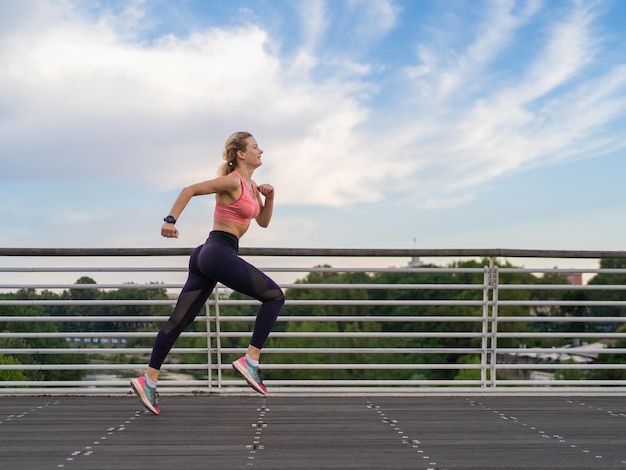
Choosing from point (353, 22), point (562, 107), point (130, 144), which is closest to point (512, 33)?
point (562, 107)

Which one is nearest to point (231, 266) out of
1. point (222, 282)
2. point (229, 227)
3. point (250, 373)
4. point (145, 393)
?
point (222, 282)

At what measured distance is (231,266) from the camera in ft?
13.9

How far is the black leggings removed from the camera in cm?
425

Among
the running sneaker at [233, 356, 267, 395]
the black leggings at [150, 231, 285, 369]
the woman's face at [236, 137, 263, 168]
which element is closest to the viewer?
the black leggings at [150, 231, 285, 369]

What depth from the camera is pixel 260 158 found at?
455cm

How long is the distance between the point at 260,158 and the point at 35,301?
210 cm

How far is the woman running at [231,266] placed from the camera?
425cm

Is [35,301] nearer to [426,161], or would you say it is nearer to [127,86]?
[127,86]

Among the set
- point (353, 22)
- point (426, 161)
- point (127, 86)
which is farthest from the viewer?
point (426, 161)

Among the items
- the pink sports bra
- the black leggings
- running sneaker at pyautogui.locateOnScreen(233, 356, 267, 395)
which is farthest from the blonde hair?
running sneaker at pyautogui.locateOnScreen(233, 356, 267, 395)

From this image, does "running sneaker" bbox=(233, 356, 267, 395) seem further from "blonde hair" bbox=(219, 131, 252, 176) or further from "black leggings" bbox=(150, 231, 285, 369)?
"blonde hair" bbox=(219, 131, 252, 176)

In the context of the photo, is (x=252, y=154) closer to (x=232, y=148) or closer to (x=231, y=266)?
(x=232, y=148)

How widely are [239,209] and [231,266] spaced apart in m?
0.34

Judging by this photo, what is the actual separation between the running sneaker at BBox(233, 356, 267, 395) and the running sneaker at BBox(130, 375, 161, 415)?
55 cm
